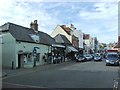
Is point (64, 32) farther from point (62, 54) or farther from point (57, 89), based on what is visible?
point (57, 89)

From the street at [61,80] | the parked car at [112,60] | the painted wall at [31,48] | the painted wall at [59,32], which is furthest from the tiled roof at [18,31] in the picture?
the painted wall at [59,32]

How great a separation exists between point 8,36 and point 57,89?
26.7 metres

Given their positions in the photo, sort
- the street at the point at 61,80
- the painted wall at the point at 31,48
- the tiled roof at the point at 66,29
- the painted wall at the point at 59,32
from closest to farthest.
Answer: the street at the point at 61,80, the painted wall at the point at 31,48, the painted wall at the point at 59,32, the tiled roof at the point at 66,29

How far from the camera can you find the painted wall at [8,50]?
134 feet

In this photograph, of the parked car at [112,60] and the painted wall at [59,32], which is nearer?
the parked car at [112,60]

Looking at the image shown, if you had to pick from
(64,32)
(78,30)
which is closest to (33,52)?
(64,32)

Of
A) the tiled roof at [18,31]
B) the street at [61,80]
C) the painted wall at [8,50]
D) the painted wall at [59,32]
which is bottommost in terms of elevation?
the street at [61,80]

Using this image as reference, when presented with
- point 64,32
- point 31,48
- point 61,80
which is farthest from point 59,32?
point 61,80

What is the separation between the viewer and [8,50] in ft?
137

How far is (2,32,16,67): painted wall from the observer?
4084cm

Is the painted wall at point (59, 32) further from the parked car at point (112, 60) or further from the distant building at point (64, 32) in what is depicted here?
the parked car at point (112, 60)

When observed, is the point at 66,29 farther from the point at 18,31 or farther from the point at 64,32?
the point at 18,31

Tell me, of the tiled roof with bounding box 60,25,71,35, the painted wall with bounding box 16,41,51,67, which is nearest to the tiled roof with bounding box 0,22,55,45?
the painted wall with bounding box 16,41,51,67

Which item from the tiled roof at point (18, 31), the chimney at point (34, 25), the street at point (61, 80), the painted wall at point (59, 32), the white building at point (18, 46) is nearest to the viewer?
the street at point (61, 80)
